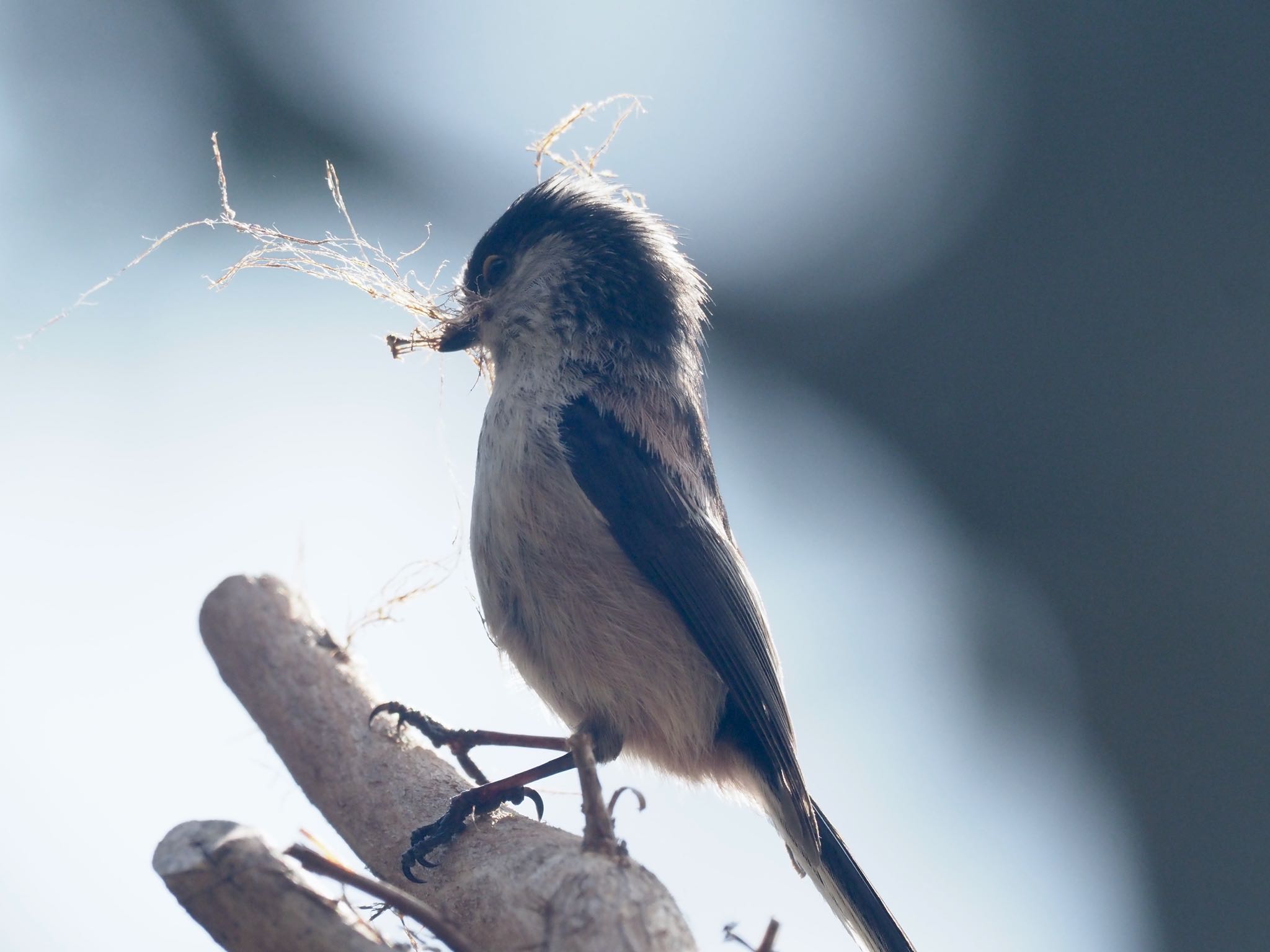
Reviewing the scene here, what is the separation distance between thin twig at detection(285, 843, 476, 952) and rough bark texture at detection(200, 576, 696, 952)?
149 millimetres

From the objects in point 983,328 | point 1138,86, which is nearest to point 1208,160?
point 1138,86

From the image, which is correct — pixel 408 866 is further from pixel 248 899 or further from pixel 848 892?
pixel 848 892

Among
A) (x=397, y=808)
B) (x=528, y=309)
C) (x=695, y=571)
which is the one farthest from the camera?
(x=528, y=309)

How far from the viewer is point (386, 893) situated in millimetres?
1227

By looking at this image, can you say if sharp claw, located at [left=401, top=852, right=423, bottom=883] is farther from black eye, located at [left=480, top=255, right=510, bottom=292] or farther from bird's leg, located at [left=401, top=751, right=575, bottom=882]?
black eye, located at [left=480, top=255, right=510, bottom=292]

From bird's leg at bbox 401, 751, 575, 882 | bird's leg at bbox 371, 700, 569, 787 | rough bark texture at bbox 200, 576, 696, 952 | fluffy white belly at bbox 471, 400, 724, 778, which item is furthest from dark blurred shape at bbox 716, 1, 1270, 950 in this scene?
rough bark texture at bbox 200, 576, 696, 952

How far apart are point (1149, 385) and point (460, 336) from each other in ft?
7.96

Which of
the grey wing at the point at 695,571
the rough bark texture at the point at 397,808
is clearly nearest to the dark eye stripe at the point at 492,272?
the grey wing at the point at 695,571

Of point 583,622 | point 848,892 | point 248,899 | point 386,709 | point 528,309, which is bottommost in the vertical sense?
point 248,899

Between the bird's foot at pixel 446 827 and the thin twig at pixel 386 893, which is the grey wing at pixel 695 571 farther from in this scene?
the thin twig at pixel 386 893

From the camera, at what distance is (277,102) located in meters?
4.51


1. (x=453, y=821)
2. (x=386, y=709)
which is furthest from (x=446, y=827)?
(x=386, y=709)

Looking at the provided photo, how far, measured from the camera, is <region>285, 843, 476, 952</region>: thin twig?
124 centimetres

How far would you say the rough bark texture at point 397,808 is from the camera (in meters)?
1.32
